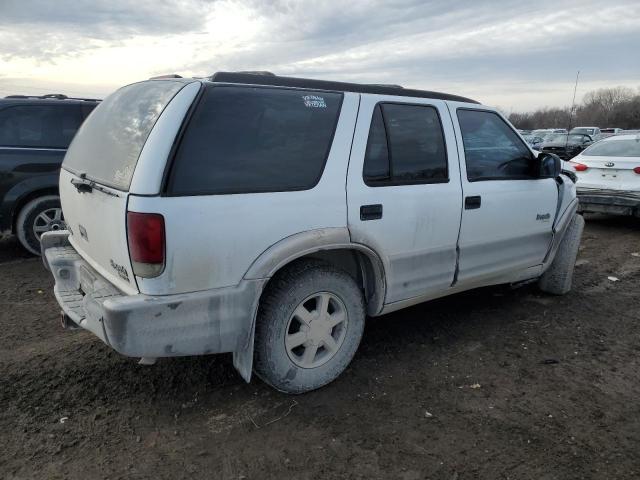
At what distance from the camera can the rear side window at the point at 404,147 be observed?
3.24 m

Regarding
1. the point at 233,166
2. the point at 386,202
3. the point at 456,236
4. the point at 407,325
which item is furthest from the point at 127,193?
the point at 407,325

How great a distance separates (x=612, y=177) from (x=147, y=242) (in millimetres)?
8134

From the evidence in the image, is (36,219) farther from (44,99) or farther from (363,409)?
(363,409)

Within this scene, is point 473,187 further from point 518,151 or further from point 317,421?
point 317,421

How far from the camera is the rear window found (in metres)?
2.63

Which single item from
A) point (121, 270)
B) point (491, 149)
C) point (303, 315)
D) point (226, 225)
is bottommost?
point (303, 315)

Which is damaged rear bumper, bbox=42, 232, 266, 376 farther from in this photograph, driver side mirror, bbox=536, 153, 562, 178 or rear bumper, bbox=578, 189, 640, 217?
rear bumper, bbox=578, 189, 640, 217

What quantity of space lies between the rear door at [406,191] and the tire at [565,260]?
5.65ft

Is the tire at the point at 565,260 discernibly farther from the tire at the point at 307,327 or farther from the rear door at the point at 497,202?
the tire at the point at 307,327

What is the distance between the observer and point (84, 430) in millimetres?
2766

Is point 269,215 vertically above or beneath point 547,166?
beneath

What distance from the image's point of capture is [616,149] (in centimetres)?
873

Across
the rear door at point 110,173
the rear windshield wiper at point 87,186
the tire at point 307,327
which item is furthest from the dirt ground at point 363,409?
the rear windshield wiper at point 87,186

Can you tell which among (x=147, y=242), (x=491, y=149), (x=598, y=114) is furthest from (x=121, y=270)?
(x=598, y=114)
